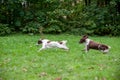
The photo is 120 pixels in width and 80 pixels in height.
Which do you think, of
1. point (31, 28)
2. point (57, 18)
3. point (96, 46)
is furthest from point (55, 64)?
point (57, 18)

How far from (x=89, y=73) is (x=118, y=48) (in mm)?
5386

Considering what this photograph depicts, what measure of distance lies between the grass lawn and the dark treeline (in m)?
4.62

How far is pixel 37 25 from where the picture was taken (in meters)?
19.7

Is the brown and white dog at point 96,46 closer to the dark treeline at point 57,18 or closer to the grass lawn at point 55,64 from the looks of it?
the grass lawn at point 55,64

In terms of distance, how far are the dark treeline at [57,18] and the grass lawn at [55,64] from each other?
4.62 m

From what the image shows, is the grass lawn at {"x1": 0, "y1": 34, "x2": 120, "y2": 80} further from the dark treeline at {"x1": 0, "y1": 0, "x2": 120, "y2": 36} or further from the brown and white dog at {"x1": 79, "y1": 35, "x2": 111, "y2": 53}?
the dark treeline at {"x1": 0, "y1": 0, "x2": 120, "y2": 36}

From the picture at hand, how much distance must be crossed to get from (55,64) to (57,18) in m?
9.86

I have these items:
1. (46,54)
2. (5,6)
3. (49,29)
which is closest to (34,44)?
(46,54)

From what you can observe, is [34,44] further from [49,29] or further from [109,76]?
[109,76]

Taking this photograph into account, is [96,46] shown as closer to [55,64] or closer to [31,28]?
[55,64]

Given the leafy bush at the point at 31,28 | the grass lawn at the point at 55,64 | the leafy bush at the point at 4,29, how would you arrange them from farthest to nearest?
the leafy bush at the point at 31,28, the leafy bush at the point at 4,29, the grass lawn at the point at 55,64

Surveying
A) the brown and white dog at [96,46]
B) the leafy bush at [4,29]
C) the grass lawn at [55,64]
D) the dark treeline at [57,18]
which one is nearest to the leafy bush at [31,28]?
the dark treeline at [57,18]

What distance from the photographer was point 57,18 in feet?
66.9

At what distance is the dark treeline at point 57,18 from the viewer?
1966 cm
